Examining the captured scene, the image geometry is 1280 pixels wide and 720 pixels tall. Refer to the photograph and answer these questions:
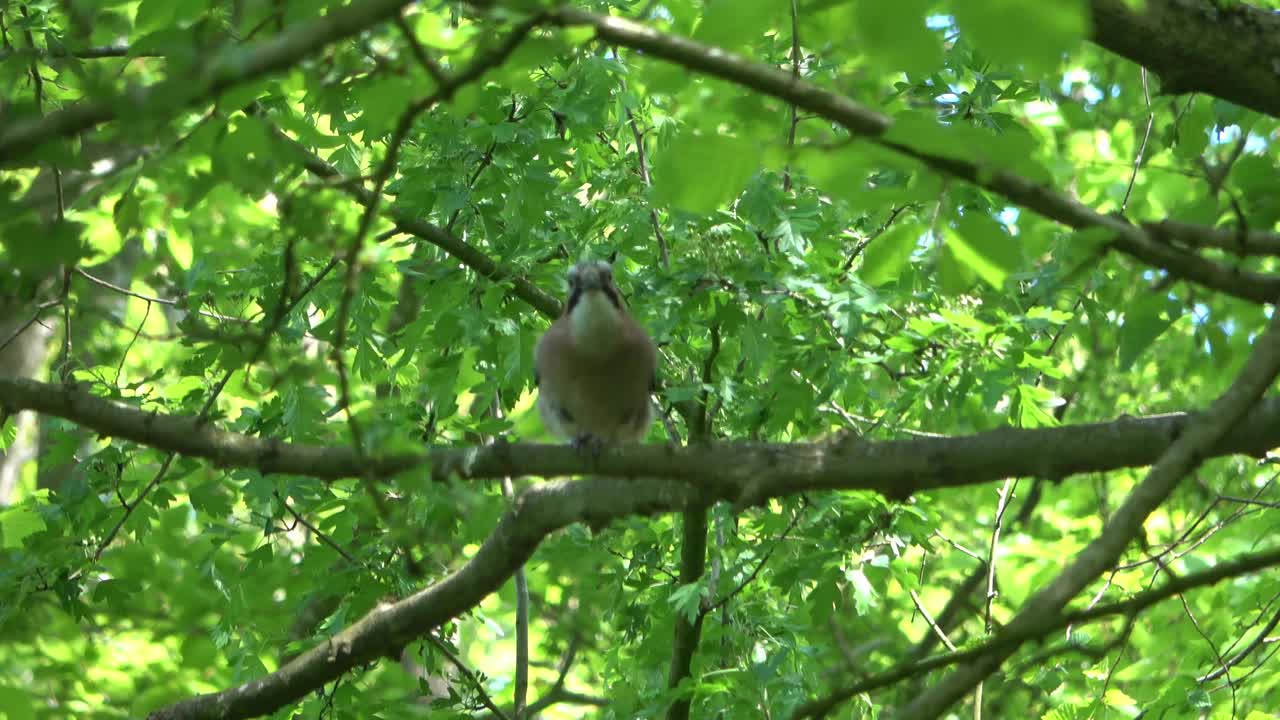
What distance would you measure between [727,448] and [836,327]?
6.25 ft

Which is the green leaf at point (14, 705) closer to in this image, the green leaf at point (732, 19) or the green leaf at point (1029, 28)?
the green leaf at point (732, 19)

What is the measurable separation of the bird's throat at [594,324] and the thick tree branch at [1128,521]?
2855mm

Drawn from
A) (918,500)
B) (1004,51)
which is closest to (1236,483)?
(918,500)

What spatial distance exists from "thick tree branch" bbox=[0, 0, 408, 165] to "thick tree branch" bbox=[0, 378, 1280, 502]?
1198 millimetres

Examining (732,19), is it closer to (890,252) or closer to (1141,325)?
(890,252)

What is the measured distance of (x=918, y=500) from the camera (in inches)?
231

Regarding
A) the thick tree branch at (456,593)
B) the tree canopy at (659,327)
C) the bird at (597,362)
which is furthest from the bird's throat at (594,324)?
the thick tree branch at (456,593)

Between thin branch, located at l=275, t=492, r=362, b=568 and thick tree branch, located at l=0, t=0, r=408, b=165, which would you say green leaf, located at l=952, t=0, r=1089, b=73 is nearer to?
thick tree branch, located at l=0, t=0, r=408, b=165

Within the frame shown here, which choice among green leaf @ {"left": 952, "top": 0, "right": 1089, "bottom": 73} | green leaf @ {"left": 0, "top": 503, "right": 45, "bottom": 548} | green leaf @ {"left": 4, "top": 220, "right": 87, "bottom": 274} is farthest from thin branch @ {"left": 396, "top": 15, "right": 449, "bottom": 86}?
green leaf @ {"left": 0, "top": 503, "right": 45, "bottom": 548}

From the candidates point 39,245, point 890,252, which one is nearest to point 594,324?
point 890,252

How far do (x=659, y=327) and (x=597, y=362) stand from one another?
37cm

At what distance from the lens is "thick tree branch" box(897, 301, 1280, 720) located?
8.68 ft

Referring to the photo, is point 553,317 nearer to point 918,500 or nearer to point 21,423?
point 918,500

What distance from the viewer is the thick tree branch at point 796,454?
3.21 meters
